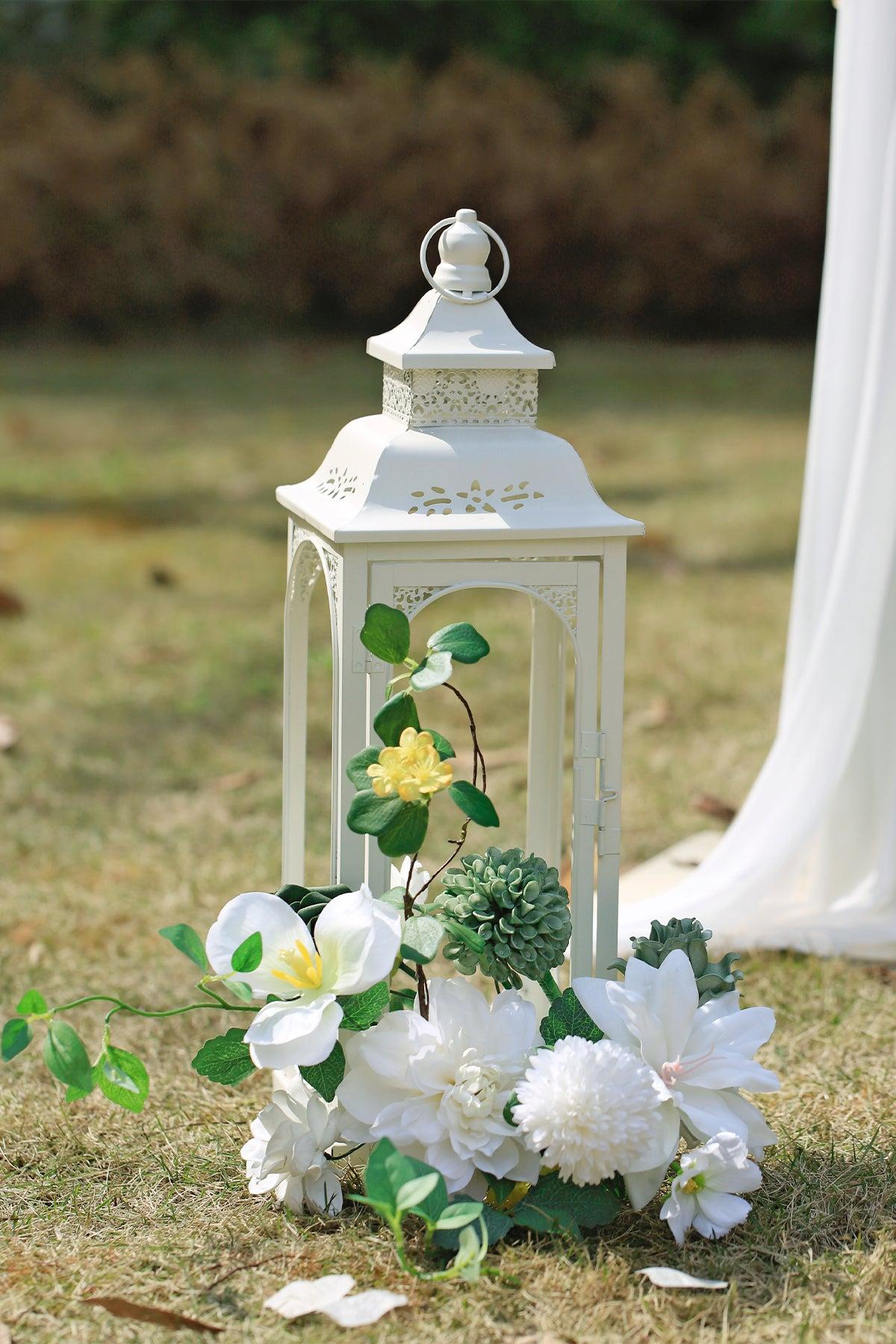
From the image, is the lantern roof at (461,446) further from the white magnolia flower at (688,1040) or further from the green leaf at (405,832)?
the white magnolia flower at (688,1040)

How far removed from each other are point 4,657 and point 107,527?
1.40 m

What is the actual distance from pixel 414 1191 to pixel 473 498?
0.65 m

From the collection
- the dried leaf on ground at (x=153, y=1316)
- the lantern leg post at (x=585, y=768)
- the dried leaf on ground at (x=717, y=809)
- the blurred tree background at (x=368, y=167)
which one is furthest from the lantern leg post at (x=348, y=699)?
the blurred tree background at (x=368, y=167)

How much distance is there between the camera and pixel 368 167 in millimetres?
8398

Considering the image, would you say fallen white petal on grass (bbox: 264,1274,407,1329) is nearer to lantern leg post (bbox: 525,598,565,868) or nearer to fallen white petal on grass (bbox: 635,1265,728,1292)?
fallen white petal on grass (bbox: 635,1265,728,1292)

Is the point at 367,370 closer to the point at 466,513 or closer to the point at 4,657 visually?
the point at 4,657

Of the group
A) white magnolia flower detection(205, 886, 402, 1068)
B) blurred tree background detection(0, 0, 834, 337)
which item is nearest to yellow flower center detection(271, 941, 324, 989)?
white magnolia flower detection(205, 886, 402, 1068)

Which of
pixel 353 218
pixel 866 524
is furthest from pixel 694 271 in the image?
pixel 866 524

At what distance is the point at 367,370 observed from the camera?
7680 millimetres

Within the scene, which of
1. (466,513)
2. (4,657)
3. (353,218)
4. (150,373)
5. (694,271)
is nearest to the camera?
(466,513)

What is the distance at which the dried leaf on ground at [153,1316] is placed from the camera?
1.23m

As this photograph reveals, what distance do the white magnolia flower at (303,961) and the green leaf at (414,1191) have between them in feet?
0.43

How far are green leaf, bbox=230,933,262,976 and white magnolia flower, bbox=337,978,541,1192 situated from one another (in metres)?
0.13

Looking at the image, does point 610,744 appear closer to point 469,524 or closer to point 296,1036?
point 469,524
